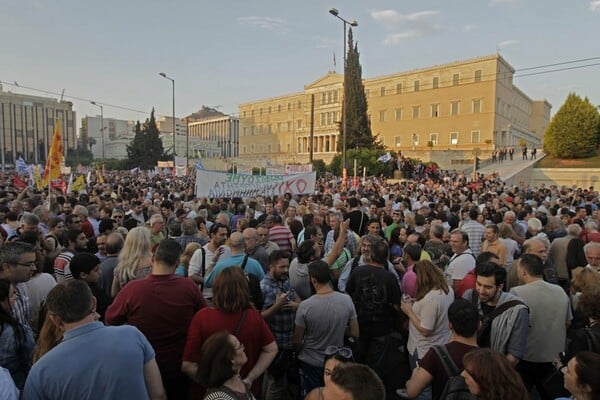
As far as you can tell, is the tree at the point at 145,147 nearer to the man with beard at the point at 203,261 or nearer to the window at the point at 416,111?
the window at the point at 416,111

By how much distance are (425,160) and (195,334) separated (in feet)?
156

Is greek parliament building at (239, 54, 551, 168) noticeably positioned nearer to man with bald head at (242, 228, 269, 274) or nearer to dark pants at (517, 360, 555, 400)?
man with bald head at (242, 228, 269, 274)

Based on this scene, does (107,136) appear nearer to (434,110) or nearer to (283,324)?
(434,110)

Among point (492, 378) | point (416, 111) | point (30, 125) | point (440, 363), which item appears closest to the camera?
point (492, 378)

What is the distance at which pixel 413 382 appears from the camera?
270 centimetres

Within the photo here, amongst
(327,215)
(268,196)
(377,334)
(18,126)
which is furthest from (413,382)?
(18,126)

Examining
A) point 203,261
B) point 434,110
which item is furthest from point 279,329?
point 434,110

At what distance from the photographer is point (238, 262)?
13.9 feet

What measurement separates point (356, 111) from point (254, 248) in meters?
43.3

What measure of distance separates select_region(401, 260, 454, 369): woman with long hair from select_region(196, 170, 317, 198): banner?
7782 mm

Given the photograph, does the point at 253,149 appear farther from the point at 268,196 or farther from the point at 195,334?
the point at 195,334

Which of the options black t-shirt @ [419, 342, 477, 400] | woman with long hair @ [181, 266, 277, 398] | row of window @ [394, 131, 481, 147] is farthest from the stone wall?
woman with long hair @ [181, 266, 277, 398]

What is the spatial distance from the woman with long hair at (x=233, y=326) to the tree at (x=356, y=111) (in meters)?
41.2

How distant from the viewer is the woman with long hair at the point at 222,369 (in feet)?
7.10
